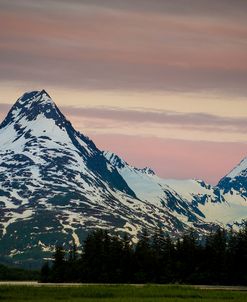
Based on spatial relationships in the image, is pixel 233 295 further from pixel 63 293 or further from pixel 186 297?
pixel 63 293

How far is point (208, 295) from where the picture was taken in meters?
148

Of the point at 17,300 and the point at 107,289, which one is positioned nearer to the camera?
the point at 17,300

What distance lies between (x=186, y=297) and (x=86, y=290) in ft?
62.5

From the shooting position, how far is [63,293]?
480 feet

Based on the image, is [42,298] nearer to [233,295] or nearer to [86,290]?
[86,290]

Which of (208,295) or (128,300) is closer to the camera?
(128,300)

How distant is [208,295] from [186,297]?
231 inches

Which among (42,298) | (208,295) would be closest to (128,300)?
(42,298)

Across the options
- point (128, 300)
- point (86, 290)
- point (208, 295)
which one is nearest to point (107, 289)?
point (86, 290)

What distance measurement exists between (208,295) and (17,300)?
36.2 m

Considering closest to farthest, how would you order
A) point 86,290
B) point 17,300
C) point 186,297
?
point 17,300, point 186,297, point 86,290

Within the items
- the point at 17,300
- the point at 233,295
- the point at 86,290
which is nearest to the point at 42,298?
the point at 17,300

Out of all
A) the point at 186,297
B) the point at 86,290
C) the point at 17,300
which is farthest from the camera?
the point at 86,290

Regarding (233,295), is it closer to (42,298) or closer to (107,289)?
(107,289)
